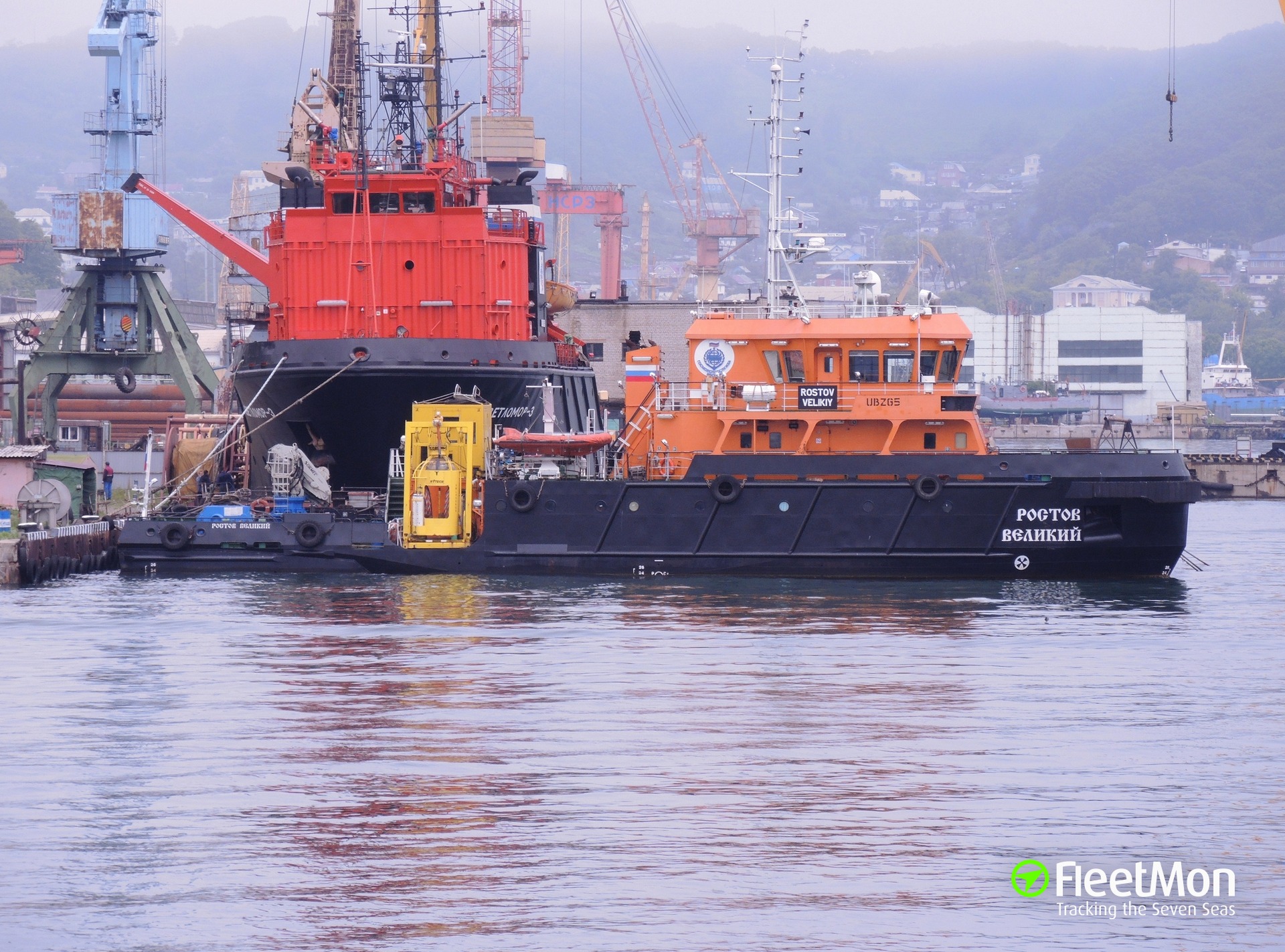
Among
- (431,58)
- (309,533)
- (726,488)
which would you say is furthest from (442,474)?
(431,58)

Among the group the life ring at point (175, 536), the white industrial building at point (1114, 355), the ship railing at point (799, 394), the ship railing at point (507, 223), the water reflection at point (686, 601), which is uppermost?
the white industrial building at point (1114, 355)

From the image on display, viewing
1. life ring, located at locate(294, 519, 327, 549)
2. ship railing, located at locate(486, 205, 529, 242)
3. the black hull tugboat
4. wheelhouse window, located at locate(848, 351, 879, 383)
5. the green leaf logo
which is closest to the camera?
the green leaf logo

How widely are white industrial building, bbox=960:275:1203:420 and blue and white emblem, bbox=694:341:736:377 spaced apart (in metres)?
124

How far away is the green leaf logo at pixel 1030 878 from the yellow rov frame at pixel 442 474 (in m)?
20.9

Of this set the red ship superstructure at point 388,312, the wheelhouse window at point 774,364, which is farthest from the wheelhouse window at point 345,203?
the wheelhouse window at point 774,364

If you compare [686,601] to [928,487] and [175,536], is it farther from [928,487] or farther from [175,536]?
[175,536]

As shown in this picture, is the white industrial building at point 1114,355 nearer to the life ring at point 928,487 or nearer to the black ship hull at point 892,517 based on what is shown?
the black ship hull at point 892,517

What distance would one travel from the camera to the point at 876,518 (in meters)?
32.0

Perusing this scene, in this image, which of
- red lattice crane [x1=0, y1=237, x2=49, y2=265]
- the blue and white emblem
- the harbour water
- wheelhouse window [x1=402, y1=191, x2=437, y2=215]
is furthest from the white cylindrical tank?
red lattice crane [x1=0, y1=237, x2=49, y2=265]

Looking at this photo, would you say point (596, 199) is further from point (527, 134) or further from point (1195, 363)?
point (1195, 363)

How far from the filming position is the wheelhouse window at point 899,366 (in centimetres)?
3253

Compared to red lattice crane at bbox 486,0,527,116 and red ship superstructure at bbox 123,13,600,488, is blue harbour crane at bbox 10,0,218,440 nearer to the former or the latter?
red ship superstructure at bbox 123,13,600,488

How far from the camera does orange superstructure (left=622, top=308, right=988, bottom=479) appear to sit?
3250 cm

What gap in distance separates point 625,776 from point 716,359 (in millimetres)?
17478
